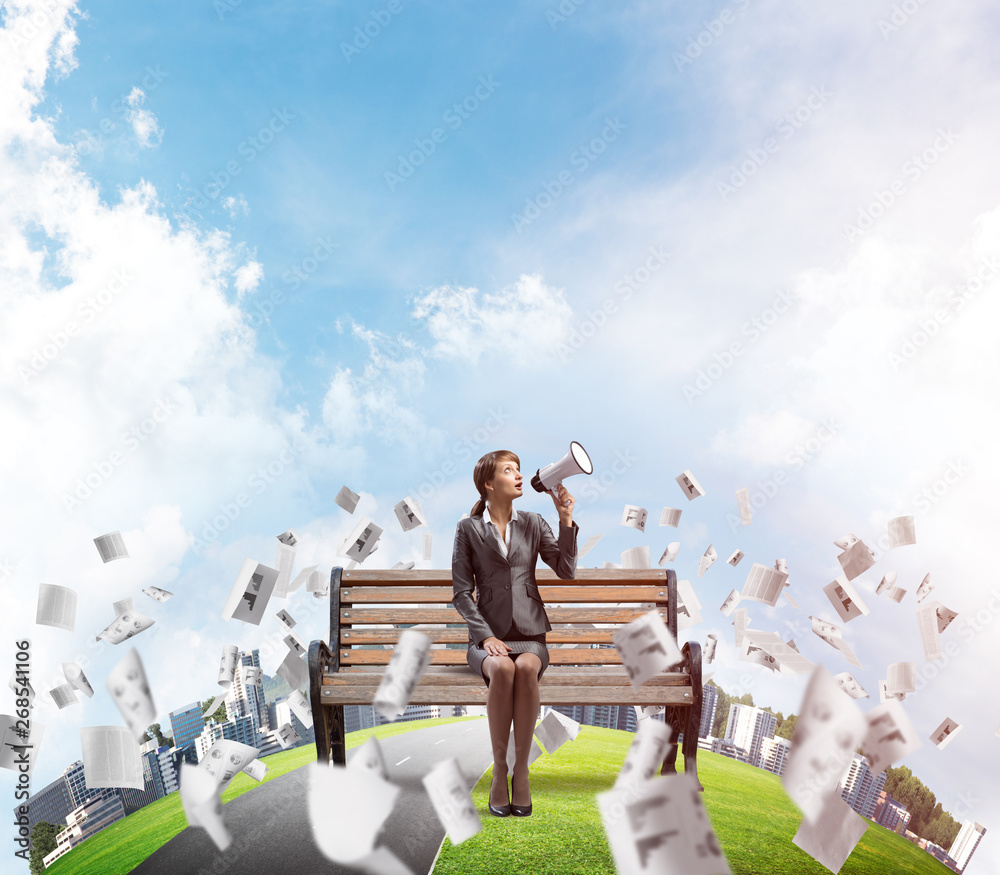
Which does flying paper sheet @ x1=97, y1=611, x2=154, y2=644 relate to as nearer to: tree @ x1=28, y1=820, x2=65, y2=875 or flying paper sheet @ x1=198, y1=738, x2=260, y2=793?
tree @ x1=28, y1=820, x2=65, y2=875

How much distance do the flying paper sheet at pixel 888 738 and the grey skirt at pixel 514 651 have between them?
1.43 m

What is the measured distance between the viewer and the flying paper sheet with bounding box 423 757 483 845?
288 cm

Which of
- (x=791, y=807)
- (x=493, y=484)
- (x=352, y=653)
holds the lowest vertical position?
(x=791, y=807)

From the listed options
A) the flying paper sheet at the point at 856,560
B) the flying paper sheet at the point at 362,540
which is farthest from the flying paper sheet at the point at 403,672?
the flying paper sheet at the point at 856,560

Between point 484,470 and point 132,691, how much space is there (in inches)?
75.4

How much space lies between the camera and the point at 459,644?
4.38m

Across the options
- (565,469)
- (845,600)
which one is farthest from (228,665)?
(845,600)

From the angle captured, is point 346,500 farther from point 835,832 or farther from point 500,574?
point 835,832

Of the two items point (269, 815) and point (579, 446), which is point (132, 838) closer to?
point (269, 815)

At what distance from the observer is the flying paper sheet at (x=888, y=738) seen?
254 centimetres

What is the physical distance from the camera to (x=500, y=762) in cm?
324

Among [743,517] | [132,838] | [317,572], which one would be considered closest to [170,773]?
[132,838]

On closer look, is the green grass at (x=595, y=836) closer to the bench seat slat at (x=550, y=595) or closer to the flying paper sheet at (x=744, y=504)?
the bench seat slat at (x=550, y=595)

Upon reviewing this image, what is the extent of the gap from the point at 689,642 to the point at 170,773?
12.7 ft
